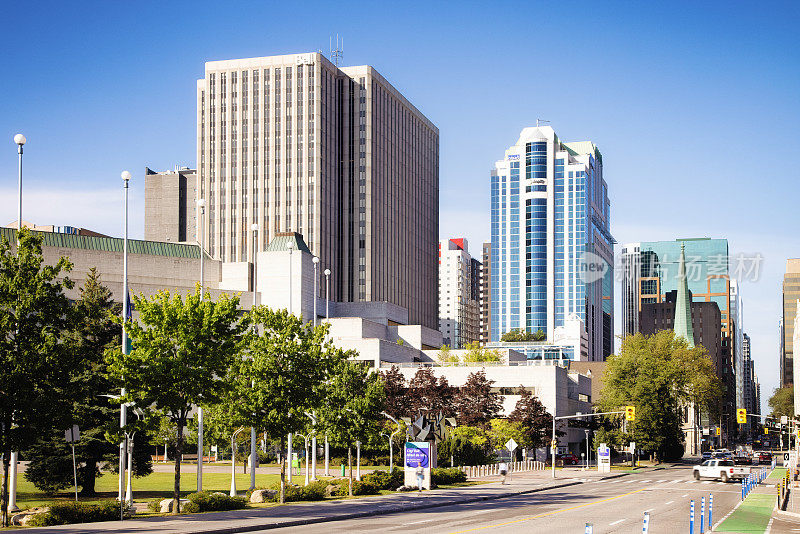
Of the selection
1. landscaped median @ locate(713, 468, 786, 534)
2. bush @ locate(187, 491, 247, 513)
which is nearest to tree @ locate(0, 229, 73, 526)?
bush @ locate(187, 491, 247, 513)

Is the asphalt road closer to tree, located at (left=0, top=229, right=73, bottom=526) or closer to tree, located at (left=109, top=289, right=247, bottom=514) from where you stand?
tree, located at (left=109, top=289, right=247, bottom=514)

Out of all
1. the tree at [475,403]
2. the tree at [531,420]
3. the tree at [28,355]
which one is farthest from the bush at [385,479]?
the tree at [531,420]

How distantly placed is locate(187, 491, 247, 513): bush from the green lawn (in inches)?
362

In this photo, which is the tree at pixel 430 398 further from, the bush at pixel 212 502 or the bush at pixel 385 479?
the bush at pixel 212 502

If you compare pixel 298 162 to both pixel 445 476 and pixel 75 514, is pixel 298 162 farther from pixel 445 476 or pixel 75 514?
pixel 75 514

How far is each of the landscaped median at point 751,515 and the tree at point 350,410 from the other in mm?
19512

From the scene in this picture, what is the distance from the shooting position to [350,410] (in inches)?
2069

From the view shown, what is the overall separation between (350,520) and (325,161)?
426 feet

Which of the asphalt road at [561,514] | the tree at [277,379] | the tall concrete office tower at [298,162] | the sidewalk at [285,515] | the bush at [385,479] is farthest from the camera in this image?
the tall concrete office tower at [298,162]

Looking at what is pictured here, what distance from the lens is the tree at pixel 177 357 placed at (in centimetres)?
3731

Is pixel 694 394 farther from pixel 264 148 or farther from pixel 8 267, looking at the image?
pixel 8 267

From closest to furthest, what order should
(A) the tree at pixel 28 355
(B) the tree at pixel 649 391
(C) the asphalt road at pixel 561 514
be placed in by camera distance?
(A) the tree at pixel 28 355
(C) the asphalt road at pixel 561 514
(B) the tree at pixel 649 391

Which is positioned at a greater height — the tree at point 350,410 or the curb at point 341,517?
the tree at point 350,410

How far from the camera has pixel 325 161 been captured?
534ft
